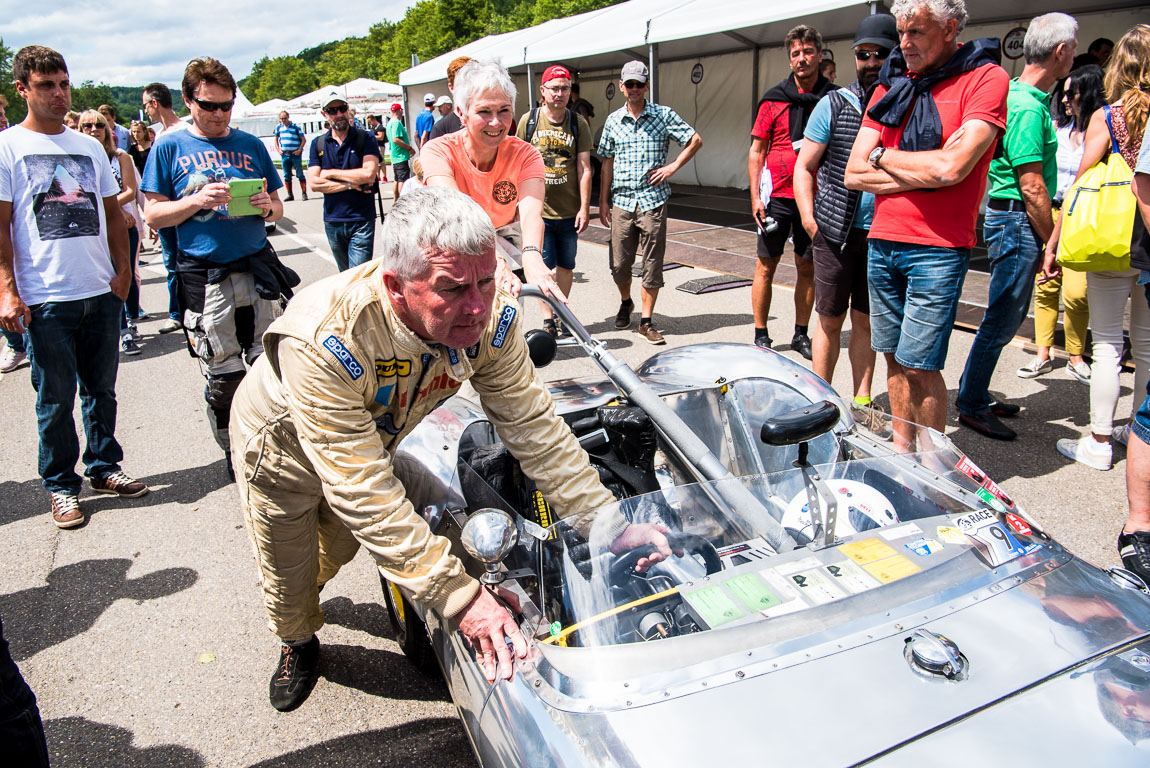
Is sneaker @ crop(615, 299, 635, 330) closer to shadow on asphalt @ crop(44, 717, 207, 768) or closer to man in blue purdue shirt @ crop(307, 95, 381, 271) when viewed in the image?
Answer: man in blue purdue shirt @ crop(307, 95, 381, 271)

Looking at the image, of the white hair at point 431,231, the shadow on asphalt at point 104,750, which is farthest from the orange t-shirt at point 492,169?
the shadow on asphalt at point 104,750

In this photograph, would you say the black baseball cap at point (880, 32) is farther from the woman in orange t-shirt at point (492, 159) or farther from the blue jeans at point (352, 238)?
the blue jeans at point (352, 238)

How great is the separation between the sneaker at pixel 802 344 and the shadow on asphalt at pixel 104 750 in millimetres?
4063

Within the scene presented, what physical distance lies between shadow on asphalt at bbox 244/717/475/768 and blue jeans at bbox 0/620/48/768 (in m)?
0.67

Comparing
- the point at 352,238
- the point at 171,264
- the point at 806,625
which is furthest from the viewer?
the point at 352,238

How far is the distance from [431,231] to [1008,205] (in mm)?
3374

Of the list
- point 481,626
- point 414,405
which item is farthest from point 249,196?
point 481,626

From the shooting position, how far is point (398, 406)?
201 cm

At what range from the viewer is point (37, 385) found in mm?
3455

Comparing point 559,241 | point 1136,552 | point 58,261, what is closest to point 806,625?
point 1136,552

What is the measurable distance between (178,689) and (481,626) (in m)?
1.53

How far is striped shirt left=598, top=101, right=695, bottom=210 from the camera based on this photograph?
5766 millimetres

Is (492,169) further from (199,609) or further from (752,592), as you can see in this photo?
(752,592)

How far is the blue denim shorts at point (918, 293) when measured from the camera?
302 cm
